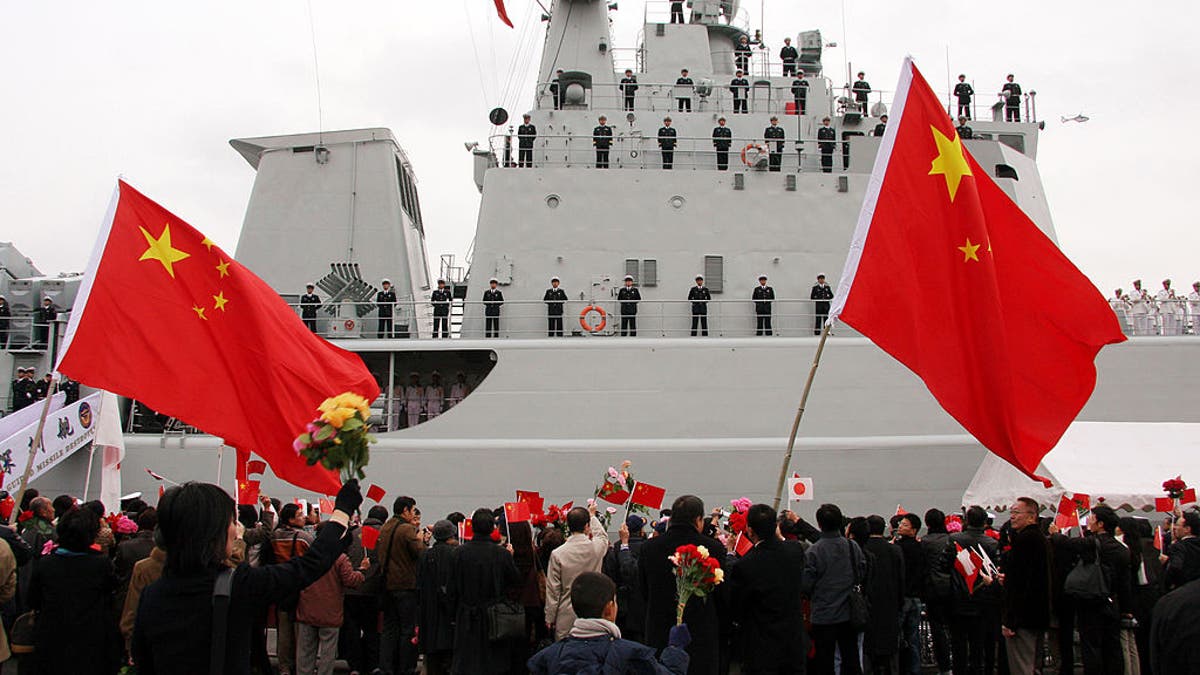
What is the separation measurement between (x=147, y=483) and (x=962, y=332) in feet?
36.1

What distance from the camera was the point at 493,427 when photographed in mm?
12539

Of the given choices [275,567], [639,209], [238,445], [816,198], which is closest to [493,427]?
[639,209]

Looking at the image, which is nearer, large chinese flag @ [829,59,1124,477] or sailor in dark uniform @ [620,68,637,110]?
large chinese flag @ [829,59,1124,477]

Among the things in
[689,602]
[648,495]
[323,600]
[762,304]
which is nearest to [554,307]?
[762,304]

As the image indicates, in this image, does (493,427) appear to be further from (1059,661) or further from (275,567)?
(275,567)

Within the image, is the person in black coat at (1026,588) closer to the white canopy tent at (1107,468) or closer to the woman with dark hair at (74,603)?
the white canopy tent at (1107,468)

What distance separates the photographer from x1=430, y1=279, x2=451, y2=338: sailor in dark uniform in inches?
533

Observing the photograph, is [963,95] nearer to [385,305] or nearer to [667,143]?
[667,143]

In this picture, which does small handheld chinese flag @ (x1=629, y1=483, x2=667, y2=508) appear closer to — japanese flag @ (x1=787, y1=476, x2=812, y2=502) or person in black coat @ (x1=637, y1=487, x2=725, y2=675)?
japanese flag @ (x1=787, y1=476, x2=812, y2=502)

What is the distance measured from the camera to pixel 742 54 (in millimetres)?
17359

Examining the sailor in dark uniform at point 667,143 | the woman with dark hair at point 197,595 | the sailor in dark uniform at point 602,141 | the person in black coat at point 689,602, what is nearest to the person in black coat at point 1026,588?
the person in black coat at point 689,602

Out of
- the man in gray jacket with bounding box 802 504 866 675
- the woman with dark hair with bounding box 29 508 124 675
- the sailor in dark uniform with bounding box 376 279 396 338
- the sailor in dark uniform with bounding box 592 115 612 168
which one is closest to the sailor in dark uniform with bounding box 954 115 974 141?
the sailor in dark uniform with bounding box 592 115 612 168

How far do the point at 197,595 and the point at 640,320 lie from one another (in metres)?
11.2

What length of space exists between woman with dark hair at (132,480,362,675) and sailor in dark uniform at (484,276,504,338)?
33.0ft
